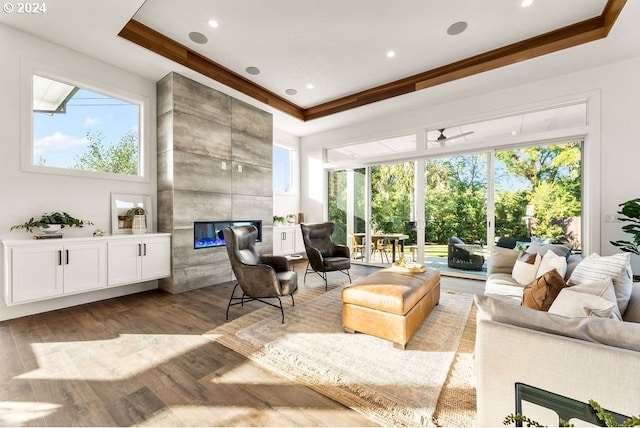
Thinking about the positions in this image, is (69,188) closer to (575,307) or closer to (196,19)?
(196,19)

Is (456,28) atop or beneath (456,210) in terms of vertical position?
atop

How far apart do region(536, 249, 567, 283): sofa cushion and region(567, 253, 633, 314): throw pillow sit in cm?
36

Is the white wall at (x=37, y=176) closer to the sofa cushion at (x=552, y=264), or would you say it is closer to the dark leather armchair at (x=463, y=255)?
the sofa cushion at (x=552, y=264)

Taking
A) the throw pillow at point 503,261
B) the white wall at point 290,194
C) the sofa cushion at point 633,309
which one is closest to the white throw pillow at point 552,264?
the throw pillow at point 503,261

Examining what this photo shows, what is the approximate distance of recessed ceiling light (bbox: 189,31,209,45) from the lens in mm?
3383

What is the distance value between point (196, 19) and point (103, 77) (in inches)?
68.7

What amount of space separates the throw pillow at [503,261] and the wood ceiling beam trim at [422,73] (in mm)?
2567

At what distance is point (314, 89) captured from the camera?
4871mm

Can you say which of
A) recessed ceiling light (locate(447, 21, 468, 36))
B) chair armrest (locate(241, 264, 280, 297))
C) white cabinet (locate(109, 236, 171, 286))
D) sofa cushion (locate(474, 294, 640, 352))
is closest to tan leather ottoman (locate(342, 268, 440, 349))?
chair armrest (locate(241, 264, 280, 297))

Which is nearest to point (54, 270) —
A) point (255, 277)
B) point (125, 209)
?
point (125, 209)

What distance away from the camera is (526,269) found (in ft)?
9.32

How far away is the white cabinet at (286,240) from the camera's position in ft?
19.5

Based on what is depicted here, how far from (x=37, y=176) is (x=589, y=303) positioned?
16.8 ft

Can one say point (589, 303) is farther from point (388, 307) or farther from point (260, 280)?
point (260, 280)
